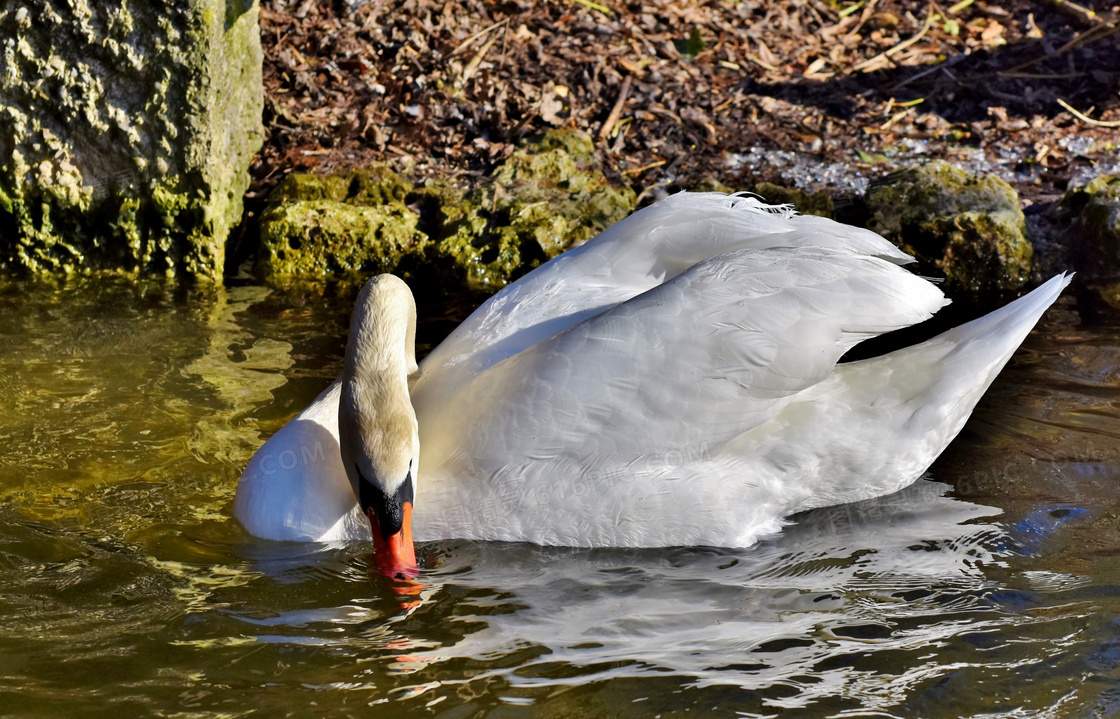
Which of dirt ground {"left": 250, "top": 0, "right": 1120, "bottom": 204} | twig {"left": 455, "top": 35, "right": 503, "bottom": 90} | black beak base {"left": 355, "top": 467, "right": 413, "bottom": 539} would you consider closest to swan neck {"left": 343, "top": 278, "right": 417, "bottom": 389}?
black beak base {"left": 355, "top": 467, "right": 413, "bottom": 539}

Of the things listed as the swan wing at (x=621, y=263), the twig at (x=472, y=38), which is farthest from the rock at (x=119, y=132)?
the swan wing at (x=621, y=263)

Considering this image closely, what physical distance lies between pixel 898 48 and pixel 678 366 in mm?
5828

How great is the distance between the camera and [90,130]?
6.36 meters

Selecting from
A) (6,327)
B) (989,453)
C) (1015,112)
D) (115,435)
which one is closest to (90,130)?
(6,327)

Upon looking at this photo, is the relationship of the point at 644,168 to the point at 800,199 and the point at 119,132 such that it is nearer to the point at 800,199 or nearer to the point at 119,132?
the point at 800,199

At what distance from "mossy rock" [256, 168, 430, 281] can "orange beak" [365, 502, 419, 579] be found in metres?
2.99

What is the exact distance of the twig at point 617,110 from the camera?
743 centimetres

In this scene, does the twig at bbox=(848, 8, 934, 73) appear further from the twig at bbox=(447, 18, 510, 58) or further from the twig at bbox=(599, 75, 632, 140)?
the twig at bbox=(447, 18, 510, 58)

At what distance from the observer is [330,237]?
21.0ft

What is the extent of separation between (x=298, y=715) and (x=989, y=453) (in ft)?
9.35

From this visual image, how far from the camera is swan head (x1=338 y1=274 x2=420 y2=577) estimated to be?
3.55 m

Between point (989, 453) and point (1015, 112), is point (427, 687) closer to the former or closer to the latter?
point (989, 453)

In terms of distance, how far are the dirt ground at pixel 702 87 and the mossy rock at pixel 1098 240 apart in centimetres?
60

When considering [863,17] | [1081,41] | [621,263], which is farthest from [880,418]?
[863,17]
